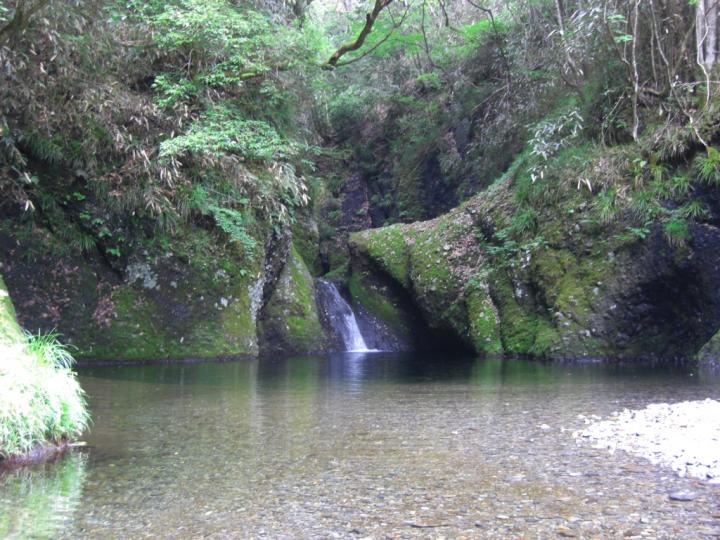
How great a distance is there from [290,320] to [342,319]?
236 cm

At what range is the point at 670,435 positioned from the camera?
502 centimetres

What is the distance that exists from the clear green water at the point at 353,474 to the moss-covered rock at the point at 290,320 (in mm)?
7123

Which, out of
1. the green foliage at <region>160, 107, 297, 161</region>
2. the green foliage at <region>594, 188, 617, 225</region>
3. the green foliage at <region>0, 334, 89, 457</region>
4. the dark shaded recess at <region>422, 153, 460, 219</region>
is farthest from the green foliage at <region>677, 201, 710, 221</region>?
the green foliage at <region>0, 334, 89, 457</region>

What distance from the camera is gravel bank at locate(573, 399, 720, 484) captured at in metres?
4.27

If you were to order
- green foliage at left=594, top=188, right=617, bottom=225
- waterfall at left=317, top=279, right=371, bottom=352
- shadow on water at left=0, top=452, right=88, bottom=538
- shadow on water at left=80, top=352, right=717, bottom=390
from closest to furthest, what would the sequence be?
shadow on water at left=0, top=452, right=88, bottom=538
shadow on water at left=80, top=352, right=717, bottom=390
green foliage at left=594, top=188, right=617, bottom=225
waterfall at left=317, top=279, right=371, bottom=352

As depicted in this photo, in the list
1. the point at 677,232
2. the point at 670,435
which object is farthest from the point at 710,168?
the point at 670,435

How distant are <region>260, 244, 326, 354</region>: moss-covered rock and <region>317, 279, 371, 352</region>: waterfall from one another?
1.16 m

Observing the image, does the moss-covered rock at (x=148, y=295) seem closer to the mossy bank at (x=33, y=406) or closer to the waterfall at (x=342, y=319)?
the waterfall at (x=342, y=319)

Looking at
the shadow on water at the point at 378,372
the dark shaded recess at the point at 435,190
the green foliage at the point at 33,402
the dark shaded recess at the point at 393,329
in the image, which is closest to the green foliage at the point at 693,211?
the shadow on water at the point at 378,372

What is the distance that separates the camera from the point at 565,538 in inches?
124

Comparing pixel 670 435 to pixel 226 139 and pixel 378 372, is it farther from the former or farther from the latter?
pixel 226 139

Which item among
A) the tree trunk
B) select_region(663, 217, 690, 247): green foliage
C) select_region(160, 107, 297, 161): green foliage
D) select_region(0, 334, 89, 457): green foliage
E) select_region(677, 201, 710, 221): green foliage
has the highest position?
the tree trunk

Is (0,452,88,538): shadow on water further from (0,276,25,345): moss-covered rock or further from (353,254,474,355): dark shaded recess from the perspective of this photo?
(353,254,474,355): dark shaded recess

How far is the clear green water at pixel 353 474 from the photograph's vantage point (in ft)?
11.1
